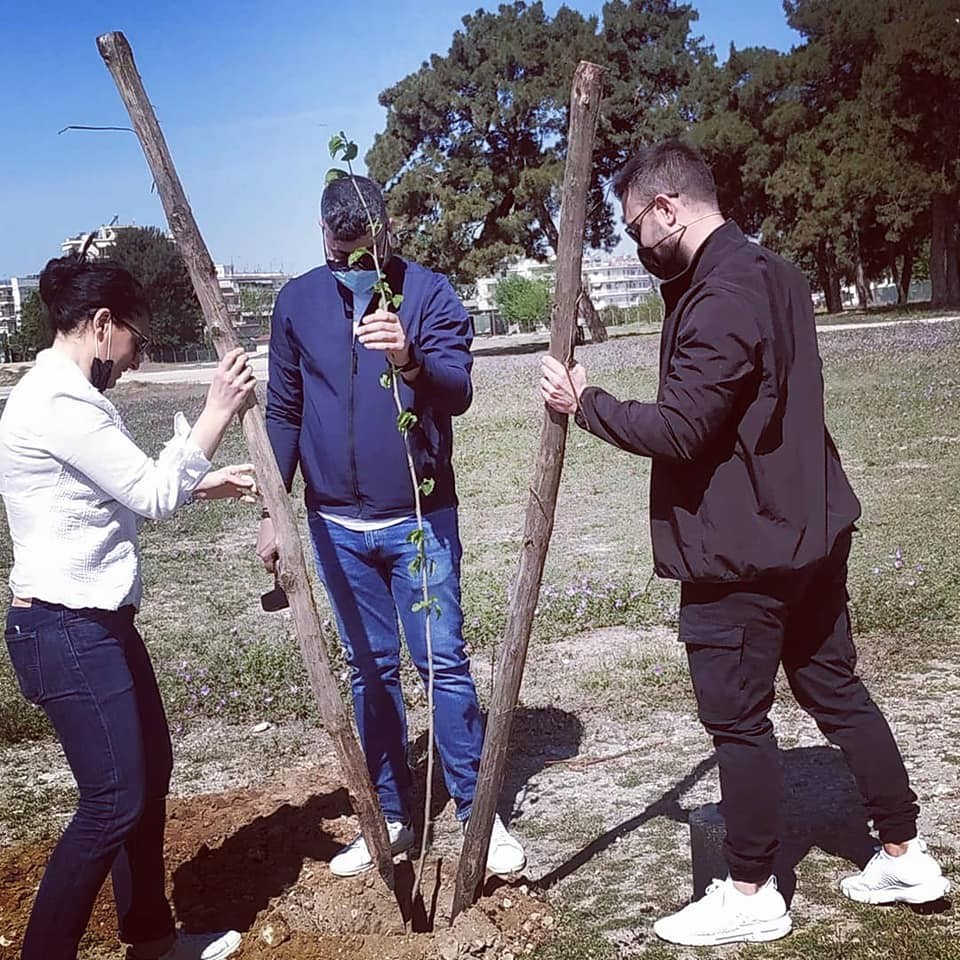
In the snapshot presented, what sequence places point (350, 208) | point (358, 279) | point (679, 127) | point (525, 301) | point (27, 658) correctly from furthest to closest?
point (525, 301) → point (679, 127) → point (358, 279) → point (350, 208) → point (27, 658)

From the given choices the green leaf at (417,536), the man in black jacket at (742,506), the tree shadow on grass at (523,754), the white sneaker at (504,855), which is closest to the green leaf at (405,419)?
the green leaf at (417,536)

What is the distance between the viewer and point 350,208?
12.0ft

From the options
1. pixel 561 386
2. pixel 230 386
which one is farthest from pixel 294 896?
pixel 561 386

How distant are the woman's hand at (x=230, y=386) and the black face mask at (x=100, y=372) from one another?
0.90ft

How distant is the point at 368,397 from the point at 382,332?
0.55 metres

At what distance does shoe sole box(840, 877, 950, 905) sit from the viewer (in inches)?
138

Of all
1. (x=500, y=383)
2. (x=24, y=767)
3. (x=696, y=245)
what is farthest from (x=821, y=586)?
(x=500, y=383)

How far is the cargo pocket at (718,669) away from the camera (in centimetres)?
334

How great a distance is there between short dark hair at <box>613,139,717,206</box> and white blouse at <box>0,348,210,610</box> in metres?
1.32

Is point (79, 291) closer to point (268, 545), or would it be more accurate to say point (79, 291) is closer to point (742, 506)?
point (268, 545)

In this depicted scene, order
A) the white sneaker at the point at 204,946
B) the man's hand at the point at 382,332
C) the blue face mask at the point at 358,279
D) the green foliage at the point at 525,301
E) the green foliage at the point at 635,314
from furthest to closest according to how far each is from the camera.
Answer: the green foliage at the point at 525,301 → the green foliage at the point at 635,314 → the blue face mask at the point at 358,279 → the white sneaker at the point at 204,946 → the man's hand at the point at 382,332

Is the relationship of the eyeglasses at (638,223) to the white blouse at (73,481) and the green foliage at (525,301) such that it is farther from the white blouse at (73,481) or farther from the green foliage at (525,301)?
the green foliage at (525,301)

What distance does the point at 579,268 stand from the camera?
10.9 ft

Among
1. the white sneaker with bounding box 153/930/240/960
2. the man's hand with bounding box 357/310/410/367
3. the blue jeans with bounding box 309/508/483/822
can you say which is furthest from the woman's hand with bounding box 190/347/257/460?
the white sneaker with bounding box 153/930/240/960
